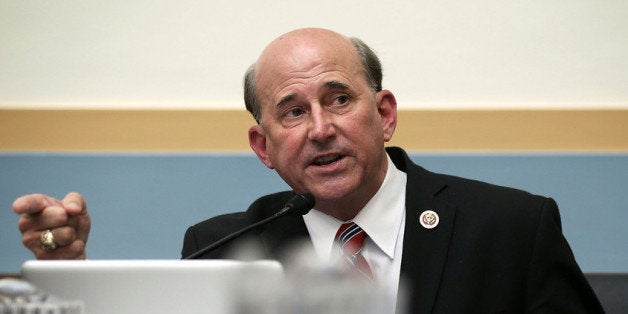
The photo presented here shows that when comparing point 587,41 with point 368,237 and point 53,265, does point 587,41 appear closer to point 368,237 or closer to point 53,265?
point 368,237

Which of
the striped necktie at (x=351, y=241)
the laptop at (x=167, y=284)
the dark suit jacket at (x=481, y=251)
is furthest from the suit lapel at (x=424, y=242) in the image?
the laptop at (x=167, y=284)

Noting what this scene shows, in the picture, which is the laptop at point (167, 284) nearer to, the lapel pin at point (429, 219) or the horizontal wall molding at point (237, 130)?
the lapel pin at point (429, 219)

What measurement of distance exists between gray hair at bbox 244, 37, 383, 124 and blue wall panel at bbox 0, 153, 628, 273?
58cm

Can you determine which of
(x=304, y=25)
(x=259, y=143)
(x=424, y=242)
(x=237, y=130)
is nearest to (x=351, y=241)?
(x=424, y=242)

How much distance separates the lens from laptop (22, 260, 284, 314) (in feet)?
3.68

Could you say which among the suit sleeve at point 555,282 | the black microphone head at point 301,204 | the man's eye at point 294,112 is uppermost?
the man's eye at point 294,112

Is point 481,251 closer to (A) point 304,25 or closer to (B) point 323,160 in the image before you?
(B) point 323,160

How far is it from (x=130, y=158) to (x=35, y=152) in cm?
35

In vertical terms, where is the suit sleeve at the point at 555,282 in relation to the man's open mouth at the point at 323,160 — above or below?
below

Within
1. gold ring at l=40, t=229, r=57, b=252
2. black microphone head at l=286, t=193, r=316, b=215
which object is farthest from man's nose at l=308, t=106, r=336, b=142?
gold ring at l=40, t=229, r=57, b=252

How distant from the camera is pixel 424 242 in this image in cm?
214

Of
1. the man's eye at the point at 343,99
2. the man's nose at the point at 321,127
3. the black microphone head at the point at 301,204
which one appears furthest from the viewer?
the man's eye at the point at 343,99

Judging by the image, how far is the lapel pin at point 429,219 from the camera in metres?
2.19

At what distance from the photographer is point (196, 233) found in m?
2.43
